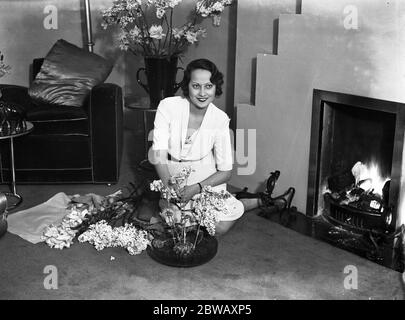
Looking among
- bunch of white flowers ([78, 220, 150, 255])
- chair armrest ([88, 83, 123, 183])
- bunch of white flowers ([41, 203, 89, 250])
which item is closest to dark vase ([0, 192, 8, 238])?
bunch of white flowers ([41, 203, 89, 250])

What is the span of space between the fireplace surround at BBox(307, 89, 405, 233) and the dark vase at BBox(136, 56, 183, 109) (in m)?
0.99

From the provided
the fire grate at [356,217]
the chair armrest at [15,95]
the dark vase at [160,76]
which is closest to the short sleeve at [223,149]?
the fire grate at [356,217]

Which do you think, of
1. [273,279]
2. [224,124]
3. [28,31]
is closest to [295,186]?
[224,124]

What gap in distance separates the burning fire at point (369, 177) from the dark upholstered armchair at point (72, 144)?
155cm

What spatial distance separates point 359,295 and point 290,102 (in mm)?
1374

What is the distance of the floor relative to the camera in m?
2.62

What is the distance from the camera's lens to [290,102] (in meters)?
3.61

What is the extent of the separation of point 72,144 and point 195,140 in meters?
1.10

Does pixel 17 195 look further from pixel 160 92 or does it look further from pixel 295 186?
pixel 295 186

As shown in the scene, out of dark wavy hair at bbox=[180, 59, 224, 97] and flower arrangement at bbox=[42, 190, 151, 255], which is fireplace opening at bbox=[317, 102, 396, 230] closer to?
dark wavy hair at bbox=[180, 59, 224, 97]

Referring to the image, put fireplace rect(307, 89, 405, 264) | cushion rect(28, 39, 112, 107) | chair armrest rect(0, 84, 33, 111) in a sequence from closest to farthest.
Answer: fireplace rect(307, 89, 405, 264)
cushion rect(28, 39, 112, 107)
chair armrest rect(0, 84, 33, 111)

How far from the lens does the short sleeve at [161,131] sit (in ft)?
10.3

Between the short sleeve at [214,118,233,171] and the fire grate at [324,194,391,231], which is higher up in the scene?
the short sleeve at [214,118,233,171]

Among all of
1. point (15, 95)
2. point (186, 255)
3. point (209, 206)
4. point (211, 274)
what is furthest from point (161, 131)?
point (15, 95)
